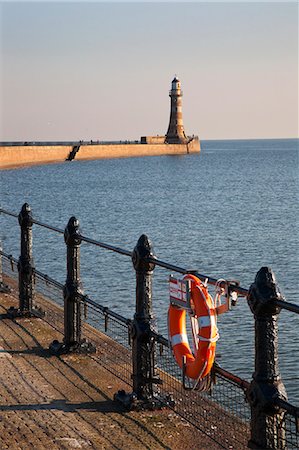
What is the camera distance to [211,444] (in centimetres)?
554

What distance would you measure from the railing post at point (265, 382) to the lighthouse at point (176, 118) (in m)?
126

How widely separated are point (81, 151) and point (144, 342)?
12640 centimetres

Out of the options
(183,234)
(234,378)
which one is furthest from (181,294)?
(183,234)

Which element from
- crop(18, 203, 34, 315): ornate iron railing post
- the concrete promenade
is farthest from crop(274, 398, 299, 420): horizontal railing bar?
crop(18, 203, 34, 315): ornate iron railing post

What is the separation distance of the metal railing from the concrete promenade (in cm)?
15

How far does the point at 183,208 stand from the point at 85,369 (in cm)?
4450

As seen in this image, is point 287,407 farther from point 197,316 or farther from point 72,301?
point 72,301

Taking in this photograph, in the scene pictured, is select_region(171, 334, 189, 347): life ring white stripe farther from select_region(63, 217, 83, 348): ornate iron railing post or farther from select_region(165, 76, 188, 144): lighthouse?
A: select_region(165, 76, 188, 144): lighthouse

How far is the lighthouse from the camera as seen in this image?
130 m

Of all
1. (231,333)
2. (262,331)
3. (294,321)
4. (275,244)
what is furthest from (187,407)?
(275,244)

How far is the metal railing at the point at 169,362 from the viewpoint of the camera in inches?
186

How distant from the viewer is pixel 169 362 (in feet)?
23.9

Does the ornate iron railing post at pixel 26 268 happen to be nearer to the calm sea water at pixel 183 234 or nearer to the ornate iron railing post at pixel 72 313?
the ornate iron railing post at pixel 72 313

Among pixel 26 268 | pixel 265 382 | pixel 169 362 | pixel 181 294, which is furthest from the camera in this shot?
pixel 26 268
